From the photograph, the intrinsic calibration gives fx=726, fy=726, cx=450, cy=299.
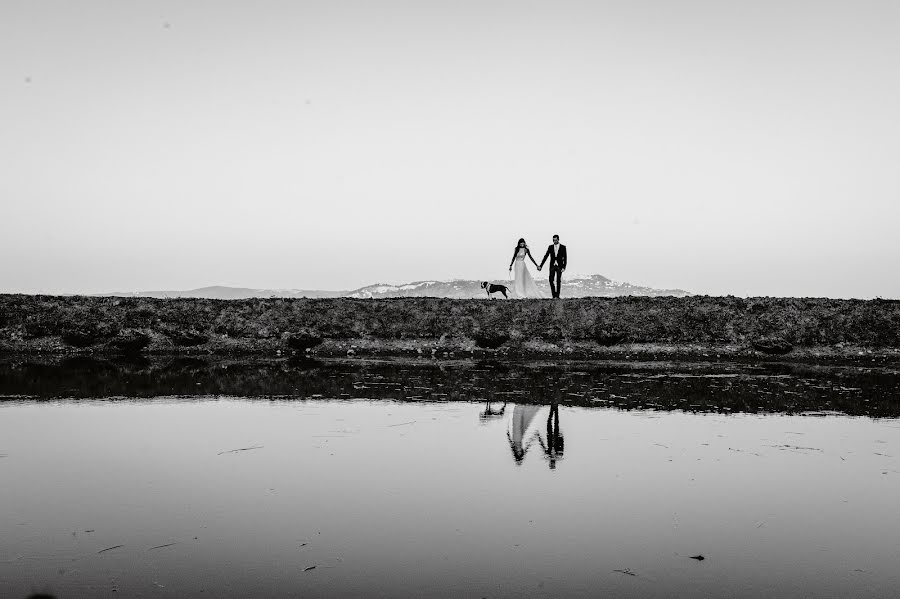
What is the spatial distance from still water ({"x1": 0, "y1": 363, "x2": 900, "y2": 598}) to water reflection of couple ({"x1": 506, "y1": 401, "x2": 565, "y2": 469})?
0.21 feet

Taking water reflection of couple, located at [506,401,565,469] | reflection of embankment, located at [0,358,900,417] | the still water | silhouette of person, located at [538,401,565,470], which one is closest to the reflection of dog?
reflection of embankment, located at [0,358,900,417]

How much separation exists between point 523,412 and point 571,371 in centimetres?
731

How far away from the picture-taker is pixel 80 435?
416 inches

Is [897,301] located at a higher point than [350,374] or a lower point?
higher

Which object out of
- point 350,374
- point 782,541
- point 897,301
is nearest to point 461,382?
point 350,374

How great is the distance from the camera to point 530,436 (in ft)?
35.1

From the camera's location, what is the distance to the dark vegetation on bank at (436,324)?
2592 centimetres

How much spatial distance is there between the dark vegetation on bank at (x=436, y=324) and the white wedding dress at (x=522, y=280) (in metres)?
2.52

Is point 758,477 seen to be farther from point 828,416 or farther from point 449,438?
point 828,416

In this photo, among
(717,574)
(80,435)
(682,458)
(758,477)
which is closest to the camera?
(717,574)

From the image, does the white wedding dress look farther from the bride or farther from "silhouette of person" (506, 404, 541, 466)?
"silhouette of person" (506, 404, 541, 466)

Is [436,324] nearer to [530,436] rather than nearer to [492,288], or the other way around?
[492,288]

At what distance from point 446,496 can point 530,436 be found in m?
3.37

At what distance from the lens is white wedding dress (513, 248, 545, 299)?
31.4m
